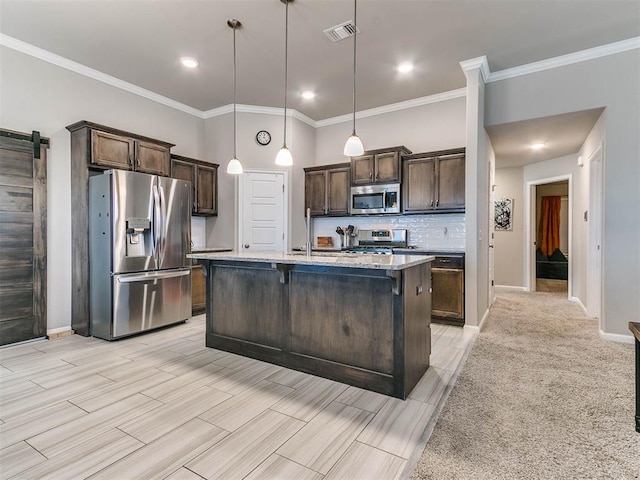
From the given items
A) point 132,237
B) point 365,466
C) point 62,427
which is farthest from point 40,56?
point 365,466

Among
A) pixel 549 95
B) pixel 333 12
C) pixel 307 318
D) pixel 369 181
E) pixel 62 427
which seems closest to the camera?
pixel 62 427

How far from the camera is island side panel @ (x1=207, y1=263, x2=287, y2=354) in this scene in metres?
2.91

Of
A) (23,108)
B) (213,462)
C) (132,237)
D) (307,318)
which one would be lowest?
(213,462)

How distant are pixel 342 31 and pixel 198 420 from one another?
3.57m

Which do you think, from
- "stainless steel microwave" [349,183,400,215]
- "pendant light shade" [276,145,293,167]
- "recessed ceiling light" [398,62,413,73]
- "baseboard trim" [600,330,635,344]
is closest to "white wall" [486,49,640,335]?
"baseboard trim" [600,330,635,344]

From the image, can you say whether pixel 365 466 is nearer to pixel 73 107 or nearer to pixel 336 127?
pixel 73 107

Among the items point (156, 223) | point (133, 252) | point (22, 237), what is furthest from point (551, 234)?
point (22, 237)

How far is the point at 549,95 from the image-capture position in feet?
12.8

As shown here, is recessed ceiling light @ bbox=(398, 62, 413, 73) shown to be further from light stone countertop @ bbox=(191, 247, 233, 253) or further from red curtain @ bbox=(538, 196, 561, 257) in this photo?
red curtain @ bbox=(538, 196, 561, 257)

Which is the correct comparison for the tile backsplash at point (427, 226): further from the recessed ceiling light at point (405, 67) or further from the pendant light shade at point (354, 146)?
the pendant light shade at point (354, 146)

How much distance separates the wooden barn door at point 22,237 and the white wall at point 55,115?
0.30 ft

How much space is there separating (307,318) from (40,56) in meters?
4.09

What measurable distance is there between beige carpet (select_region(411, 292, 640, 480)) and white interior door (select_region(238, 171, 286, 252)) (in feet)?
11.0

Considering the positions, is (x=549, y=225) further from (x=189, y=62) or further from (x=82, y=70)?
(x=82, y=70)
